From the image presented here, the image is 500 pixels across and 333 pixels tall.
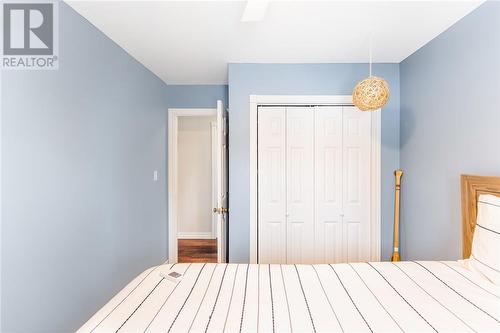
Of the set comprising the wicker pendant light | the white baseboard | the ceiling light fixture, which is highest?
the ceiling light fixture

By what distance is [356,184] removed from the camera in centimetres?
275

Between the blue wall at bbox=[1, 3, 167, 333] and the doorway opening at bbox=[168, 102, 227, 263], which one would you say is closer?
the blue wall at bbox=[1, 3, 167, 333]

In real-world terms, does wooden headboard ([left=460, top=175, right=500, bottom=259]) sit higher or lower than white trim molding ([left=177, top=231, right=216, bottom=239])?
higher

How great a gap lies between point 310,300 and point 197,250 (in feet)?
11.0

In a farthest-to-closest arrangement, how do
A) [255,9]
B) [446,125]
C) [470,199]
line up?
[446,125] < [470,199] < [255,9]

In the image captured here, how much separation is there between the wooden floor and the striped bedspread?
8.04 ft

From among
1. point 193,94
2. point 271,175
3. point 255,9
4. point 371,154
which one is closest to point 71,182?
point 255,9

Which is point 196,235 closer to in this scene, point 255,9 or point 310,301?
point 310,301

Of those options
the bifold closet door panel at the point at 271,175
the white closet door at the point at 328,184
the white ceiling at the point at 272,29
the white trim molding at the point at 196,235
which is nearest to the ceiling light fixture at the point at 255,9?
the white ceiling at the point at 272,29

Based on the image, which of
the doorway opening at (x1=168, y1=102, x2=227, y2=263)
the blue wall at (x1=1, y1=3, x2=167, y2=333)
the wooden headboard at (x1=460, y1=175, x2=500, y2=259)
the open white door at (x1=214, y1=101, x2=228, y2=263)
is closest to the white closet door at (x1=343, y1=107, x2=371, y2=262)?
the wooden headboard at (x1=460, y1=175, x2=500, y2=259)

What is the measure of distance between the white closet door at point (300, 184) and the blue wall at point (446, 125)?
0.92 meters

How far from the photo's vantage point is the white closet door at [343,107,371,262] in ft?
8.97

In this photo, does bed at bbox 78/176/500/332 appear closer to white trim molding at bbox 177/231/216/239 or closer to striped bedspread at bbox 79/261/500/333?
striped bedspread at bbox 79/261/500/333

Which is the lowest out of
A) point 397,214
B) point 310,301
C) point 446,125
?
point 310,301
